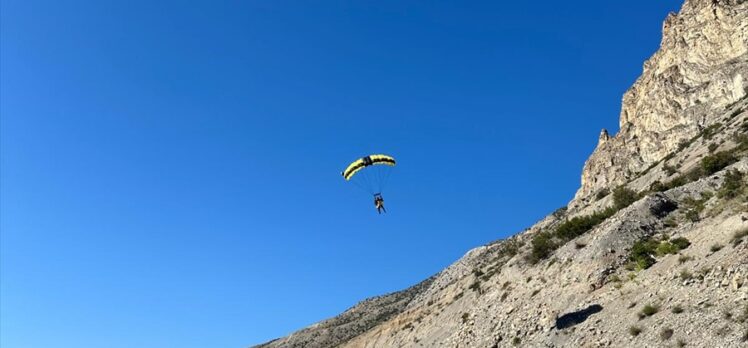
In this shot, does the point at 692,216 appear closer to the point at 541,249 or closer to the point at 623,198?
the point at 541,249

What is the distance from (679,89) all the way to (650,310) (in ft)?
304

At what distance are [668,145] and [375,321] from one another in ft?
193

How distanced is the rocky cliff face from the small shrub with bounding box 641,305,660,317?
207 feet

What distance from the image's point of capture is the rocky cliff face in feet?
302

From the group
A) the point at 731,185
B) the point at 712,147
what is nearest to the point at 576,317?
the point at 731,185

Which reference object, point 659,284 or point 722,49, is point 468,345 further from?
point 722,49

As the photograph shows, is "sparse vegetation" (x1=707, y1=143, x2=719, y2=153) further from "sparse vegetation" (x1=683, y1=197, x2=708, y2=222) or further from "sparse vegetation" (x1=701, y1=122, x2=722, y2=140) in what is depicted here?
"sparse vegetation" (x1=683, y1=197, x2=708, y2=222)

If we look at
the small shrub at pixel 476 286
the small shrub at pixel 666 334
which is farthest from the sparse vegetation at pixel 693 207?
the small shrub at pixel 476 286

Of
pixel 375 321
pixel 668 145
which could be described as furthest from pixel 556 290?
pixel 668 145

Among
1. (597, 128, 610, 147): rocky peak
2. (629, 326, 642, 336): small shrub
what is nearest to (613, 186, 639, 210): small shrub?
(629, 326, 642, 336): small shrub

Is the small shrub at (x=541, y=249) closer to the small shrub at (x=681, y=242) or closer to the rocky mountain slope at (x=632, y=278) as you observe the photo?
the rocky mountain slope at (x=632, y=278)

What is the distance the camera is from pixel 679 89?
104125 millimetres

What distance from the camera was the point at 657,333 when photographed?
23188 mm

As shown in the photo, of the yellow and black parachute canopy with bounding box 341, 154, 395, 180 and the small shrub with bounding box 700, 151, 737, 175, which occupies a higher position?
the yellow and black parachute canopy with bounding box 341, 154, 395, 180
